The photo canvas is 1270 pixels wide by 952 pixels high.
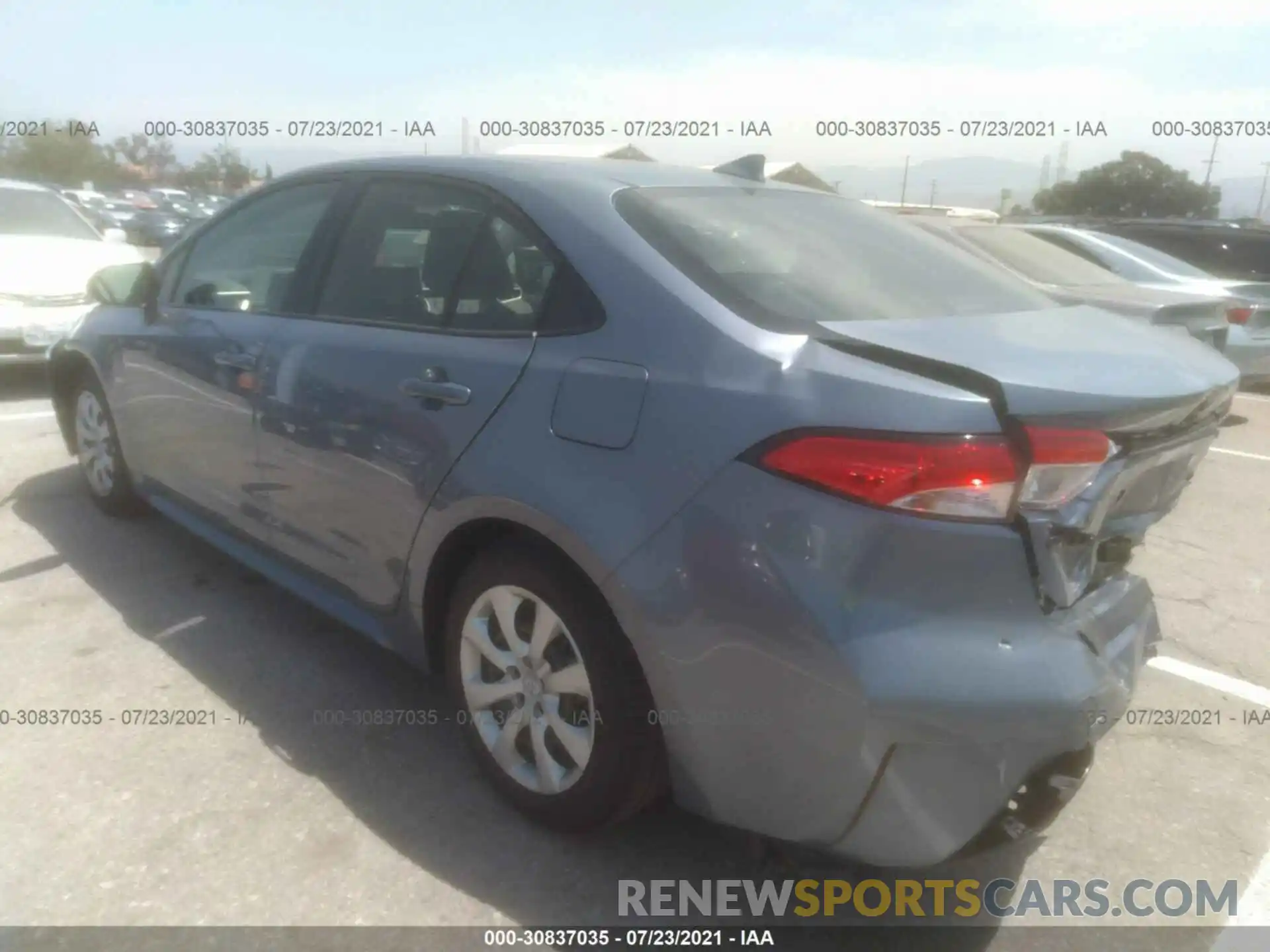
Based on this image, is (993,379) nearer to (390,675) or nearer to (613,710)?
(613,710)

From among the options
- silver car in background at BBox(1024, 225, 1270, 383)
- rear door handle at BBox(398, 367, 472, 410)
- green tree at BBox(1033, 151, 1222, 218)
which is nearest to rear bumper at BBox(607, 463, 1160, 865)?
rear door handle at BBox(398, 367, 472, 410)

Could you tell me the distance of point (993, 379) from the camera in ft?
6.27

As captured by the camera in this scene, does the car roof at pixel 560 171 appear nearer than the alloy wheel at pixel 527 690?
No

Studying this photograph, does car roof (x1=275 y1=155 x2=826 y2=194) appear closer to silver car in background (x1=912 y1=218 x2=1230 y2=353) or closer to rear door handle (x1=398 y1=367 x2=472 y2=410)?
rear door handle (x1=398 y1=367 x2=472 y2=410)

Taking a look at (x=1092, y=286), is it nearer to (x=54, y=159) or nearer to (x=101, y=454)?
(x=101, y=454)

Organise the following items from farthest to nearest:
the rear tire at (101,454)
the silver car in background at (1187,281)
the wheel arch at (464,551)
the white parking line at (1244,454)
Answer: the silver car in background at (1187,281) < the white parking line at (1244,454) < the rear tire at (101,454) < the wheel arch at (464,551)

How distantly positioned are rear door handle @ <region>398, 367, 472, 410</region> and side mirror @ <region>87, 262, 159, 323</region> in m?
1.86

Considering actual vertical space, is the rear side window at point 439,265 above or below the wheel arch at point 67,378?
above

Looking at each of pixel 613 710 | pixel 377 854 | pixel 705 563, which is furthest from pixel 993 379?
pixel 377 854

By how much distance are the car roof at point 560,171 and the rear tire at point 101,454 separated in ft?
6.39

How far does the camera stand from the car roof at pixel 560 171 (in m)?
2.67

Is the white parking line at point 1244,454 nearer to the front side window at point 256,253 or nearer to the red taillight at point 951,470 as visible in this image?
the red taillight at point 951,470

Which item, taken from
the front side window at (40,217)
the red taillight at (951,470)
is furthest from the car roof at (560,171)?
the front side window at (40,217)

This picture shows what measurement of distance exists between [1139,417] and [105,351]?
3913 mm
